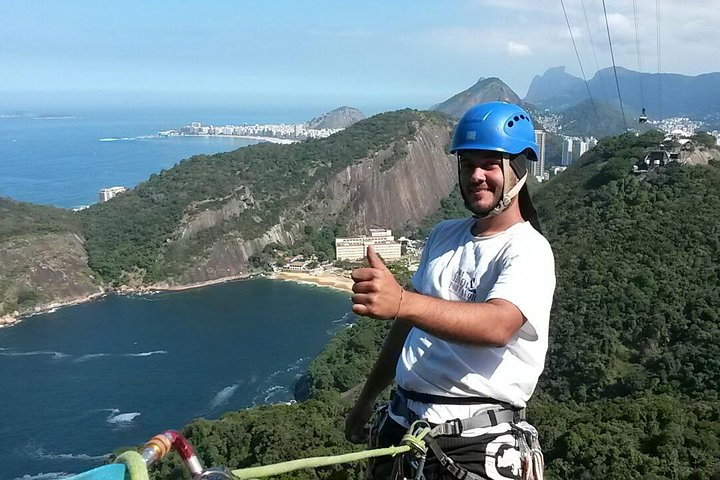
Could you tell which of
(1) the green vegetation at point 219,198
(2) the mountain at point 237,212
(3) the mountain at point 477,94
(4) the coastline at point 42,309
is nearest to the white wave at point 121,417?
(4) the coastline at point 42,309

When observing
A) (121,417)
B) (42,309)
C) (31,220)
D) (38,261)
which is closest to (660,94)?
(31,220)

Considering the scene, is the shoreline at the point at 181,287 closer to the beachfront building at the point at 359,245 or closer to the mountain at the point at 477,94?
the beachfront building at the point at 359,245

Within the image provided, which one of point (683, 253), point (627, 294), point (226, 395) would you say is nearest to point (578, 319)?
point (627, 294)

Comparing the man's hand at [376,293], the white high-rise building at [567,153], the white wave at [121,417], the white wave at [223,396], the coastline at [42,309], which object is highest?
the man's hand at [376,293]

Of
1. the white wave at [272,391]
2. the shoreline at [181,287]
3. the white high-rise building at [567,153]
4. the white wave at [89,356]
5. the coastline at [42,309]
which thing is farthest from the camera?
the white high-rise building at [567,153]

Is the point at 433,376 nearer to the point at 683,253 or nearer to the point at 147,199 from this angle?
the point at 683,253
